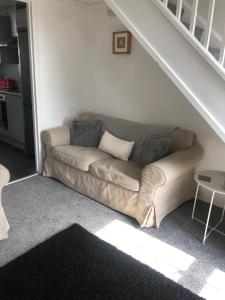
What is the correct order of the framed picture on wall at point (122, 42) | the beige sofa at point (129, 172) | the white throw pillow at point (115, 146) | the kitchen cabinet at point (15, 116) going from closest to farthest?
1. the beige sofa at point (129, 172)
2. the white throw pillow at point (115, 146)
3. the framed picture on wall at point (122, 42)
4. the kitchen cabinet at point (15, 116)

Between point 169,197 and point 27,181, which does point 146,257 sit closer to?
point 169,197

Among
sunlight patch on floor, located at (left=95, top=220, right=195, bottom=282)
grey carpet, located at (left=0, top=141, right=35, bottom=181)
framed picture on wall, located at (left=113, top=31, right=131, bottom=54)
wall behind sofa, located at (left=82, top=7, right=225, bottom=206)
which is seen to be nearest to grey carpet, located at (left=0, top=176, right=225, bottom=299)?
sunlight patch on floor, located at (left=95, top=220, right=195, bottom=282)

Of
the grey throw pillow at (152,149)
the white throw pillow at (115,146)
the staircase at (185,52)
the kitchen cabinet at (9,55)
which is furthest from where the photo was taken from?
the kitchen cabinet at (9,55)

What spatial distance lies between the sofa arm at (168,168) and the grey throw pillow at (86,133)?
111cm

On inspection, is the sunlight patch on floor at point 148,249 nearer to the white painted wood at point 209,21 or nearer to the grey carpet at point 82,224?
the grey carpet at point 82,224

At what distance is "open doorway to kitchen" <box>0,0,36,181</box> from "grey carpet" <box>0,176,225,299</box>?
2.15ft

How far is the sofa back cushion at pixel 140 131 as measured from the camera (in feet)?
8.88

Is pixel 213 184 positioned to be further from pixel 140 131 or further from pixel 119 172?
pixel 140 131

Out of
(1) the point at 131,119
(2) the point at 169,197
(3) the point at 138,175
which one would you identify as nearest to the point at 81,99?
(1) the point at 131,119

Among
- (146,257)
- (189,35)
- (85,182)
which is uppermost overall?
(189,35)

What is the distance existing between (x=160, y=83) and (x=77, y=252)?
2.08 metres

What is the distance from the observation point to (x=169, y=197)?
2492 mm

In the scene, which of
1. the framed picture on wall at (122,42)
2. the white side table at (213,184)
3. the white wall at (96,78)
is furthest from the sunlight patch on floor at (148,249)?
the framed picture on wall at (122,42)

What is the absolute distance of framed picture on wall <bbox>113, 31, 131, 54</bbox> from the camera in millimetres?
3129
